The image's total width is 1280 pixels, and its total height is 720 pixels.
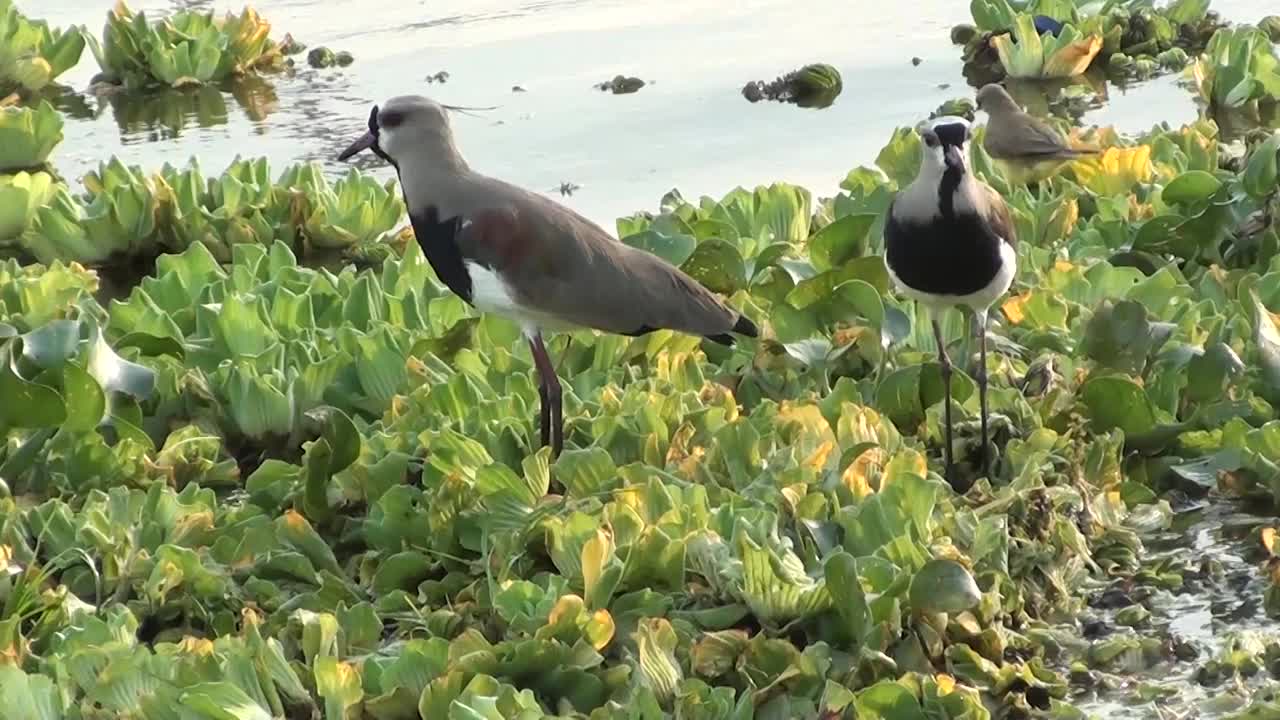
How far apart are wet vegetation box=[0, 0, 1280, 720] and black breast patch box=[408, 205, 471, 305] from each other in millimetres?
317

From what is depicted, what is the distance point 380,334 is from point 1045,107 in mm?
4196

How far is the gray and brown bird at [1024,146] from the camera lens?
7.32 meters

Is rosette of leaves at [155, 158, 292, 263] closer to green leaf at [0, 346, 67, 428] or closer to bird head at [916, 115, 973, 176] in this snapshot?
green leaf at [0, 346, 67, 428]

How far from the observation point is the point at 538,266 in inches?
203

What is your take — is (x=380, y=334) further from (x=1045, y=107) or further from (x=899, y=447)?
(x=1045, y=107)

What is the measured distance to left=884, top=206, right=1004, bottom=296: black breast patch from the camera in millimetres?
5004

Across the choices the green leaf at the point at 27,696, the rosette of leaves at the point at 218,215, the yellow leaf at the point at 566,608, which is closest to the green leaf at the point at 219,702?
the green leaf at the point at 27,696

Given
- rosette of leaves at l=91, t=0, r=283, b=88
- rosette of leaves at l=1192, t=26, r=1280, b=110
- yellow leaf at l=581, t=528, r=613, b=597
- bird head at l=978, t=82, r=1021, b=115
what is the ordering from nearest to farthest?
yellow leaf at l=581, t=528, r=613, b=597 < bird head at l=978, t=82, r=1021, b=115 < rosette of leaves at l=1192, t=26, r=1280, b=110 < rosette of leaves at l=91, t=0, r=283, b=88

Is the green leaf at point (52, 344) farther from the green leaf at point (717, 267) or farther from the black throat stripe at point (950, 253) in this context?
the black throat stripe at point (950, 253)

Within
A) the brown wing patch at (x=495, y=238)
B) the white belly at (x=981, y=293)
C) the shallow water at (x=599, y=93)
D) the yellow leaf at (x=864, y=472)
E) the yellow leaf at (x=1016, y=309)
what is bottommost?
the shallow water at (x=599, y=93)

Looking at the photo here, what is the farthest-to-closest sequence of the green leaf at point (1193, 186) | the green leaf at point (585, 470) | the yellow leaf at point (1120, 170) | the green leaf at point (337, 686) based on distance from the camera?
the yellow leaf at point (1120, 170) → the green leaf at point (1193, 186) → the green leaf at point (585, 470) → the green leaf at point (337, 686)

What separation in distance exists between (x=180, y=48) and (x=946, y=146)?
5.78 m

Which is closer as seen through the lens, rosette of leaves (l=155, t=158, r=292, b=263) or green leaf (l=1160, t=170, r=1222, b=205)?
green leaf (l=1160, t=170, r=1222, b=205)

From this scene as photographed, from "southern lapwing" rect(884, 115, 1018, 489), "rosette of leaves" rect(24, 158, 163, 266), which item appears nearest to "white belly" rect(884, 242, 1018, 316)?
"southern lapwing" rect(884, 115, 1018, 489)
